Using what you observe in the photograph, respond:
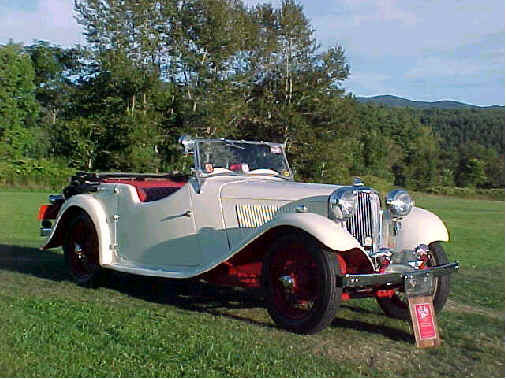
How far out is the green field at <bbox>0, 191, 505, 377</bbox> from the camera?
412cm

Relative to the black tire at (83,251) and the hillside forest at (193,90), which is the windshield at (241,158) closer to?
the black tire at (83,251)

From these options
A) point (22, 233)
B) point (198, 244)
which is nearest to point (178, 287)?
point (198, 244)

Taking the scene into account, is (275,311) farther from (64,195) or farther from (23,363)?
(64,195)

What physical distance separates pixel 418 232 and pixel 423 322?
121cm

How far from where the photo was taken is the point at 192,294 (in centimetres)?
681

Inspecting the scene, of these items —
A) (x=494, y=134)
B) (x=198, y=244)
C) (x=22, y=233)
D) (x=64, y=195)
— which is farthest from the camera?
(x=494, y=134)

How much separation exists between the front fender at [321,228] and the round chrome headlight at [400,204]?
2.01 feet

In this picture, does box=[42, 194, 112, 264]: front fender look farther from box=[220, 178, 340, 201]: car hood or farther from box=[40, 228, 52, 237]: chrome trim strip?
box=[220, 178, 340, 201]: car hood

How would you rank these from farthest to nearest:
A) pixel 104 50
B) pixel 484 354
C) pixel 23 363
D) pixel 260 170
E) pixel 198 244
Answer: pixel 104 50
pixel 260 170
pixel 198 244
pixel 484 354
pixel 23 363

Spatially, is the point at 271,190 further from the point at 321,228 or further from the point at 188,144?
the point at 188,144

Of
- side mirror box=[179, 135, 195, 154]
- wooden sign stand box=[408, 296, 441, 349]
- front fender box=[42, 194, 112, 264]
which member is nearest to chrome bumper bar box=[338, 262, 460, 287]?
wooden sign stand box=[408, 296, 441, 349]

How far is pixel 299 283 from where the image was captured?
5.17 m

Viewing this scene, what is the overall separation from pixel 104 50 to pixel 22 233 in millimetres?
27612

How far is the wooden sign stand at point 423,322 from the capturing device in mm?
4818
